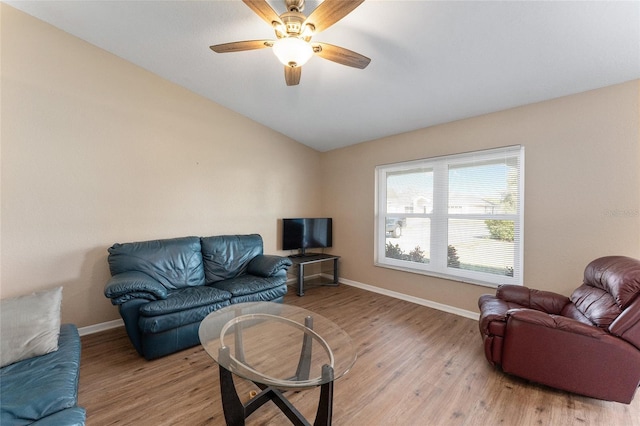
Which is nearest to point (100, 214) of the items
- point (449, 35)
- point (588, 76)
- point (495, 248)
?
point (449, 35)

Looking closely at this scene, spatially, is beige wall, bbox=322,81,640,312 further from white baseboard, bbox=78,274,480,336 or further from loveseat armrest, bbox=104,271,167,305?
loveseat armrest, bbox=104,271,167,305

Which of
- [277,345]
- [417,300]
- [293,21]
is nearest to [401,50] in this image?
[293,21]

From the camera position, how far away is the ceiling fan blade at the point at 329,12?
145cm

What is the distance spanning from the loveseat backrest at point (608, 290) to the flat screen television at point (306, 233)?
10.7 ft

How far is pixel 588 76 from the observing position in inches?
89.0

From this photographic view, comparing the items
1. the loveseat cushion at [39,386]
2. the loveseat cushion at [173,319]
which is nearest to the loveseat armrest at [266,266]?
the loveseat cushion at [173,319]

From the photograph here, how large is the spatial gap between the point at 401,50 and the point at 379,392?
274 cm

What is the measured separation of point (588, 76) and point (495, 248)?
1827 millimetres

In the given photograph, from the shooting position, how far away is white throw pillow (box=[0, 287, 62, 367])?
1480mm

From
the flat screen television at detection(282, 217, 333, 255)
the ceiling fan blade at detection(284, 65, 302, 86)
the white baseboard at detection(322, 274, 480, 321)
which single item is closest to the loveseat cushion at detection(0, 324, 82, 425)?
the ceiling fan blade at detection(284, 65, 302, 86)

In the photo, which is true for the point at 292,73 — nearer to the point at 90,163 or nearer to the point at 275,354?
the point at 275,354

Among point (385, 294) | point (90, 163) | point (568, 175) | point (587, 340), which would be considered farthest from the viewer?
point (385, 294)

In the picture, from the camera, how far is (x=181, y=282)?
2.91 metres

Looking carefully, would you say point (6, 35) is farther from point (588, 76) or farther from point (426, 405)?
point (588, 76)
